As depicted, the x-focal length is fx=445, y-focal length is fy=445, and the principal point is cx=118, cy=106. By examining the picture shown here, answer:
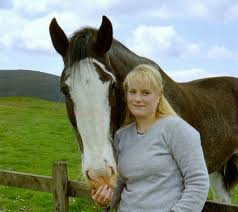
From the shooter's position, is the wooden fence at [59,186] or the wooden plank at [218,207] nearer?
the wooden plank at [218,207]

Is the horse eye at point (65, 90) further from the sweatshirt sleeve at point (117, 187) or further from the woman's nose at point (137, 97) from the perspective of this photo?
the woman's nose at point (137, 97)

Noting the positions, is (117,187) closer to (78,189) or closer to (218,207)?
(218,207)

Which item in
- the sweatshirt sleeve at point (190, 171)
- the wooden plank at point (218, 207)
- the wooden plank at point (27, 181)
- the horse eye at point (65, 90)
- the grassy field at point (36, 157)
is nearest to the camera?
the sweatshirt sleeve at point (190, 171)

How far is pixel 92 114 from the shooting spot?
11.5 ft

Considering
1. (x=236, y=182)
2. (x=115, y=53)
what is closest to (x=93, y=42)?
(x=115, y=53)

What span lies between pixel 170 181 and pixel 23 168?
543 inches

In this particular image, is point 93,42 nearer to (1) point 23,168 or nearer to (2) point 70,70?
(2) point 70,70

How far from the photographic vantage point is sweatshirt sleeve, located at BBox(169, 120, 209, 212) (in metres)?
2.82

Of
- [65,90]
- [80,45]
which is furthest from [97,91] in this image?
[80,45]

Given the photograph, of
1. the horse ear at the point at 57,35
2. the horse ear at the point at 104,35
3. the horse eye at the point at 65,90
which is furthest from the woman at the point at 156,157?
the horse ear at the point at 57,35

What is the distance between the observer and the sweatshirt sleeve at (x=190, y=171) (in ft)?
9.25

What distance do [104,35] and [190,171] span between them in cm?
177

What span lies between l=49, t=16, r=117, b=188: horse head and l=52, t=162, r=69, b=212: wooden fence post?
177 cm

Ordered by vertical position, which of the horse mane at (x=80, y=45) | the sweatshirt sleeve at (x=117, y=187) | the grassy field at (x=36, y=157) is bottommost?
the grassy field at (x=36, y=157)
